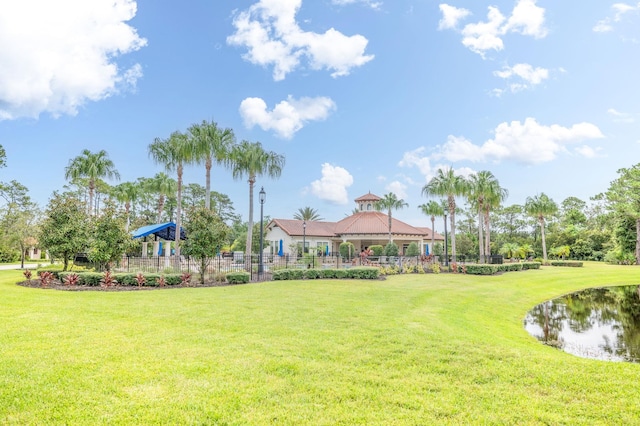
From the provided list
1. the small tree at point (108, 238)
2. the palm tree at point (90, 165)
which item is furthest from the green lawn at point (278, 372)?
the palm tree at point (90, 165)

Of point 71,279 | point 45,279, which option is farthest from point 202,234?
point 45,279

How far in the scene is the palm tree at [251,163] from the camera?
2584cm

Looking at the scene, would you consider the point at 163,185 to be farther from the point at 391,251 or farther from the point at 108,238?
the point at 391,251

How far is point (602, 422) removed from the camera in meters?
3.96

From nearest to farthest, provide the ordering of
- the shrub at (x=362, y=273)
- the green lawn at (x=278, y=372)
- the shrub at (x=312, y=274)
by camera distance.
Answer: the green lawn at (x=278, y=372) → the shrub at (x=312, y=274) → the shrub at (x=362, y=273)

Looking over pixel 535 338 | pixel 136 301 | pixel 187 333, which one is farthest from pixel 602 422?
pixel 136 301

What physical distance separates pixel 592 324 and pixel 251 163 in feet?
68.9

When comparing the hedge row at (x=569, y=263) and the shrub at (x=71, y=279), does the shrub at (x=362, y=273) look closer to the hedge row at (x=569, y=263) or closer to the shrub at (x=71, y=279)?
the shrub at (x=71, y=279)

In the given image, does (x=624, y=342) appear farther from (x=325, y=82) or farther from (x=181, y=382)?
(x=325, y=82)

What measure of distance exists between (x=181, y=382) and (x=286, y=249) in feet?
113

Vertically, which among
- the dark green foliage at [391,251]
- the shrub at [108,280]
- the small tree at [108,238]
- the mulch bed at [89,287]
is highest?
the small tree at [108,238]

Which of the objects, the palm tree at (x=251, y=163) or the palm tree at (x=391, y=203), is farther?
the palm tree at (x=391, y=203)

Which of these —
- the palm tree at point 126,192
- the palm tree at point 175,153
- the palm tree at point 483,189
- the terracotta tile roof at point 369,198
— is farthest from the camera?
the terracotta tile roof at point 369,198

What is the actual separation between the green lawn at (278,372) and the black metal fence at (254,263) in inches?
377
